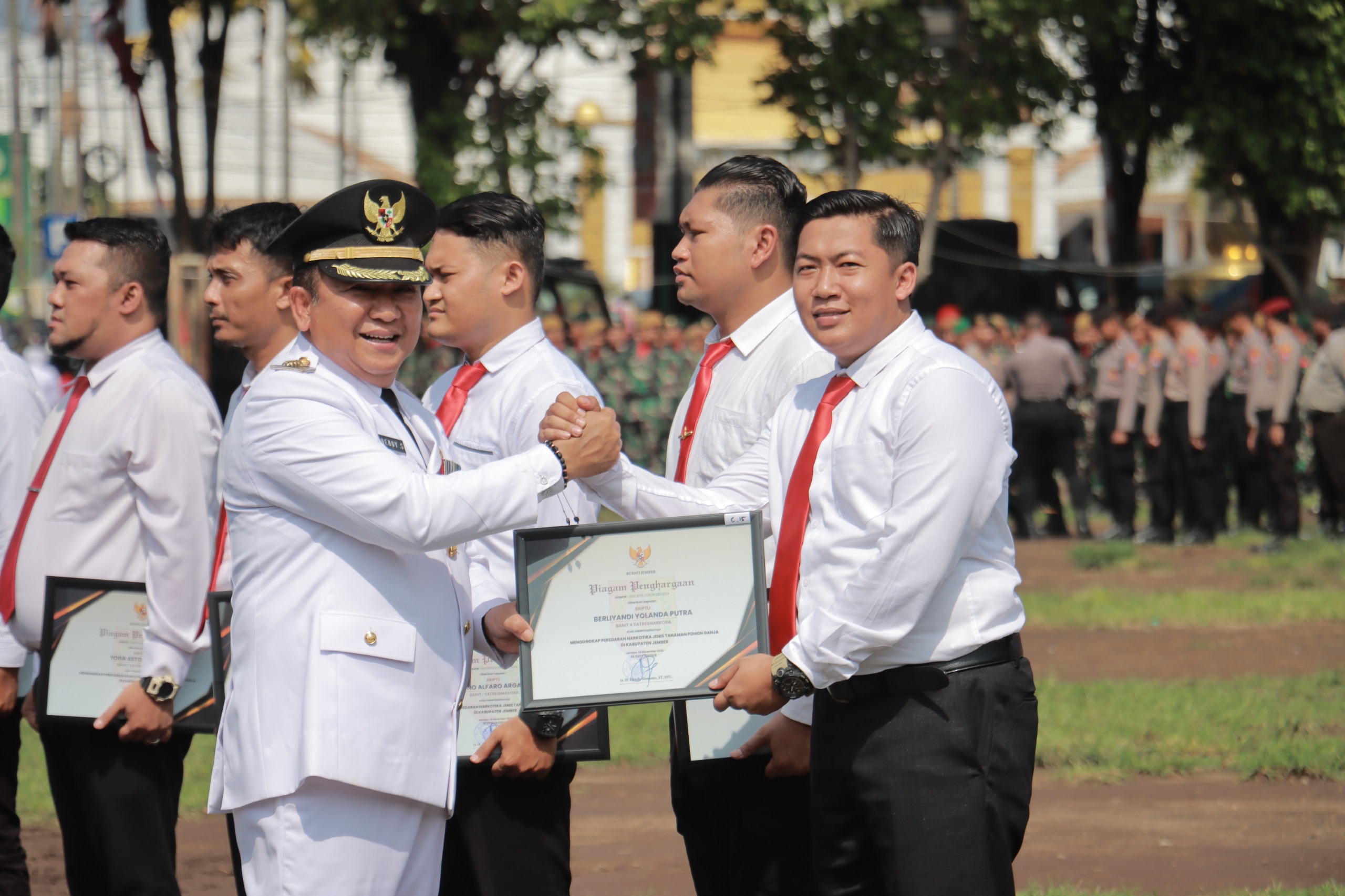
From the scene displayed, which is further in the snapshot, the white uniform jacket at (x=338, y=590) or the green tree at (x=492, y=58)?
the green tree at (x=492, y=58)

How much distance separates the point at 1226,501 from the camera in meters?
15.2

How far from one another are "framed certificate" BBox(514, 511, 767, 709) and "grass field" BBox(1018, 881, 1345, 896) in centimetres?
233

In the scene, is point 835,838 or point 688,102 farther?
point 688,102

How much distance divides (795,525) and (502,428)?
1028 millimetres

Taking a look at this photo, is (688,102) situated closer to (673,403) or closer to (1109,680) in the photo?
(673,403)

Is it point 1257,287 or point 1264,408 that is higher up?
point 1257,287

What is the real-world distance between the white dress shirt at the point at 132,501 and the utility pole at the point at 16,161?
1213 centimetres

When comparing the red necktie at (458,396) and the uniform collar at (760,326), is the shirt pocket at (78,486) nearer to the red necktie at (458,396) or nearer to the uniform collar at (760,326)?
the red necktie at (458,396)

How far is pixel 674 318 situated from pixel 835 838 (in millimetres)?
21112

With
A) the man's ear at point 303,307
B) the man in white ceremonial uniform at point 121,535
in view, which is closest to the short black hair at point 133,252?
the man in white ceremonial uniform at point 121,535

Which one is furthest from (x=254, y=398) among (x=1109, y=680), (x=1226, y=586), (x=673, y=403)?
(x=673, y=403)

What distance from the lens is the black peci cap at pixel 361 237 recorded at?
11.3 feet

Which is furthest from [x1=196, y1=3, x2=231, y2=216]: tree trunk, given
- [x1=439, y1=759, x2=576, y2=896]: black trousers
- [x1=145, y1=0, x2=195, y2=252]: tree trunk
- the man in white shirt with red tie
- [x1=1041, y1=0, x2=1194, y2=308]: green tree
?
the man in white shirt with red tie

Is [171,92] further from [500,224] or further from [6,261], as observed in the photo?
[500,224]
